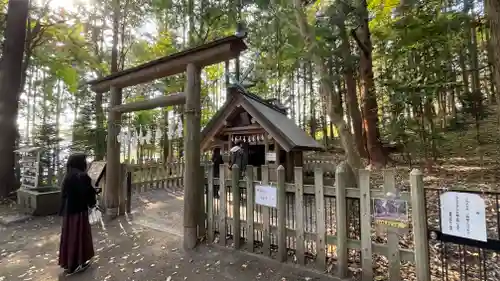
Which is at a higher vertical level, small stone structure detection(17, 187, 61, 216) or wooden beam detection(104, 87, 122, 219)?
wooden beam detection(104, 87, 122, 219)

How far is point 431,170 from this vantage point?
10.4 metres

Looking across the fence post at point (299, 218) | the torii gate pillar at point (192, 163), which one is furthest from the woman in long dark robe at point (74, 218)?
the fence post at point (299, 218)

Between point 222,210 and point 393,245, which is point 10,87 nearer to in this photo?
point 222,210

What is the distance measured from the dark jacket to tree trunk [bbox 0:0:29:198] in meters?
7.00

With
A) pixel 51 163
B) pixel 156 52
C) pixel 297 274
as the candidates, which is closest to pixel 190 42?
pixel 156 52

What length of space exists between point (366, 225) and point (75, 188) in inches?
168

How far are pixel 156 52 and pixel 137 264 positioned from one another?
519 inches

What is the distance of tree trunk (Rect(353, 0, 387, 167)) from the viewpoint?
11602 millimetres

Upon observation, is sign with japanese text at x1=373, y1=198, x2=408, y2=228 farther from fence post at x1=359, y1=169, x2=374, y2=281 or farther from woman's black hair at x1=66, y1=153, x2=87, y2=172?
woman's black hair at x1=66, y1=153, x2=87, y2=172

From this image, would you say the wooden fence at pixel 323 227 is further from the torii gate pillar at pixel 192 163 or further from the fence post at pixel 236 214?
the torii gate pillar at pixel 192 163

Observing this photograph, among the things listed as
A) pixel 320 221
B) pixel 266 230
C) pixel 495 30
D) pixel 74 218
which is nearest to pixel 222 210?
pixel 266 230

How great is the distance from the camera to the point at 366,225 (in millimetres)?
3309

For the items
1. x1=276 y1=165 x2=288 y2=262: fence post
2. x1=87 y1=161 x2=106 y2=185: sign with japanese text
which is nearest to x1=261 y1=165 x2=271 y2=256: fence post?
x1=276 y1=165 x2=288 y2=262: fence post

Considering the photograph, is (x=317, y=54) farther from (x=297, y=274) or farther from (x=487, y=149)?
(x=487, y=149)
